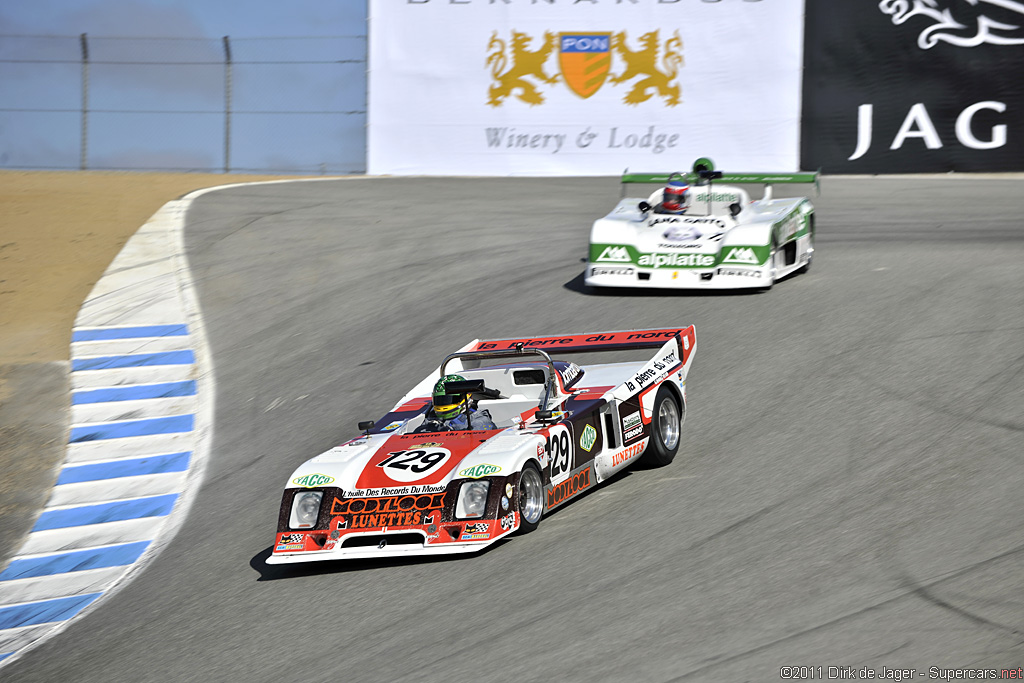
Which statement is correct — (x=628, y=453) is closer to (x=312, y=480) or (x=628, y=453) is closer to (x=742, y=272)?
(x=312, y=480)

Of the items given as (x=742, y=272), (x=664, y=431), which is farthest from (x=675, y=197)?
(x=664, y=431)

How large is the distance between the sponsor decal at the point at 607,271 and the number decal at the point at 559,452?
583 centimetres

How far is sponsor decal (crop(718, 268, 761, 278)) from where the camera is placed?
13.3 meters

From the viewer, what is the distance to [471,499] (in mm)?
7496

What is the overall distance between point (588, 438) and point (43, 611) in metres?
4.12

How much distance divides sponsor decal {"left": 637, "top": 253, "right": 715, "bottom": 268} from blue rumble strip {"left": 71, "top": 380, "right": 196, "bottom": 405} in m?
5.31

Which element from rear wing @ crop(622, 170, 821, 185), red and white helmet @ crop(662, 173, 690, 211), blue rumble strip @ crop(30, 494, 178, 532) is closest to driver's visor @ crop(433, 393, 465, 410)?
blue rumble strip @ crop(30, 494, 178, 532)

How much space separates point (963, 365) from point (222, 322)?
28.2ft

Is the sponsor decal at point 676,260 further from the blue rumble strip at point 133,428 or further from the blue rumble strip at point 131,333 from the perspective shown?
the blue rumble strip at point 131,333

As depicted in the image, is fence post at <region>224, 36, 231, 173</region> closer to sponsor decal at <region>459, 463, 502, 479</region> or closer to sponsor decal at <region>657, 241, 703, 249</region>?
sponsor decal at <region>657, 241, 703, 249</region>

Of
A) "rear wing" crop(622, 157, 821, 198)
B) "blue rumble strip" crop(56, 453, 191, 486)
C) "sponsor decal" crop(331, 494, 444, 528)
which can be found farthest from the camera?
"rear wing" crop(622, 157, 821, 198)

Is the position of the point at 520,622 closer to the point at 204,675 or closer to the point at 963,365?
the point at 204,675

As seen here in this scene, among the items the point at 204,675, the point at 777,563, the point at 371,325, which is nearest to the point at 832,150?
the point at 371,325

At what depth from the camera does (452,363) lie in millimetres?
10328
